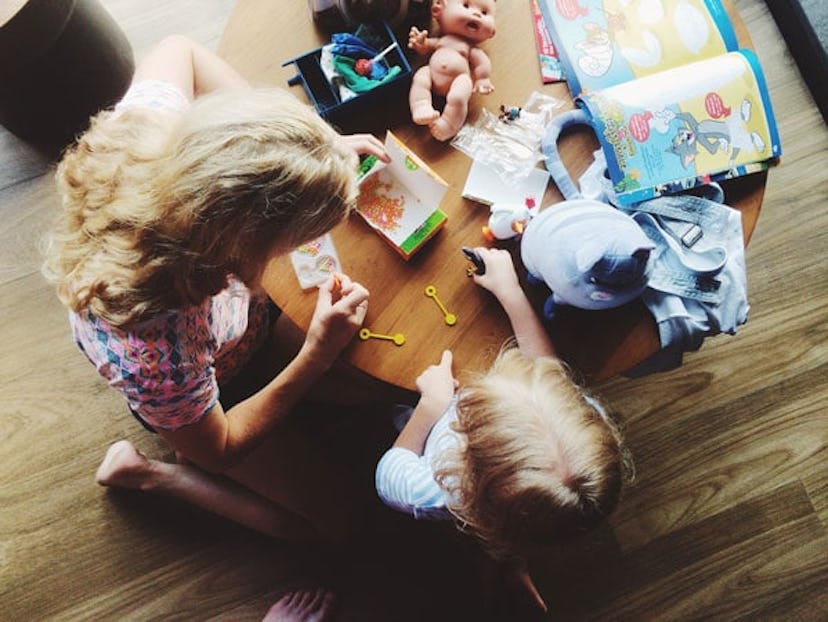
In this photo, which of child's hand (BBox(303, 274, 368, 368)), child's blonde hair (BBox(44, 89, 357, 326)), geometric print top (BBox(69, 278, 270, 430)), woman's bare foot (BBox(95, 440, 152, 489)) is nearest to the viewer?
child's blonde hair (BBox(44, 89, 357, 326))

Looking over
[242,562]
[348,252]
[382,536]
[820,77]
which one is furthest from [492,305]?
[820,77]

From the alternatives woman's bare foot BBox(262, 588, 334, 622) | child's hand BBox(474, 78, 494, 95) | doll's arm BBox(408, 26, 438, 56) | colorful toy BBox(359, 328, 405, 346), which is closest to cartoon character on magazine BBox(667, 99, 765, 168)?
child's hand BBox(474, 78, 494, 95)

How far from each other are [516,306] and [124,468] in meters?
0.91

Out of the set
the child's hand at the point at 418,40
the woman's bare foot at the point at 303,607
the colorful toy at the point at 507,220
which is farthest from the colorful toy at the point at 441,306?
the woman's bare foot at the point at 303,607

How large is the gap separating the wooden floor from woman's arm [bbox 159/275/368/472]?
44 cm

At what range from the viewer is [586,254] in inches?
31.4

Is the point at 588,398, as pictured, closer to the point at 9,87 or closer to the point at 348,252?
the point at 348,252

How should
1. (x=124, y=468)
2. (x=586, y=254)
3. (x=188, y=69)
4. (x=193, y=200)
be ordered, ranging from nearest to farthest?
(x=193, y=200), (x=586, y=254), (x=188, y=69), (x=124, y=468)

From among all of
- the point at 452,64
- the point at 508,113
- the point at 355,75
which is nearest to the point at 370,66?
the point at 355,75

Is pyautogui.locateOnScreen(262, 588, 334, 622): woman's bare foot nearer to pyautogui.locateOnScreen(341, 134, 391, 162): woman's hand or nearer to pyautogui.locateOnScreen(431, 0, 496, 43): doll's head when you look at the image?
pyautogui.locateOnScreen(341, 134, 391, 162): woman's hand

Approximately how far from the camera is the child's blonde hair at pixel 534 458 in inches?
31.0

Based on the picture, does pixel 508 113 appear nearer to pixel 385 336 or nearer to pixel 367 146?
pixel 367 146

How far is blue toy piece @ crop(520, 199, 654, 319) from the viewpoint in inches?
30.8

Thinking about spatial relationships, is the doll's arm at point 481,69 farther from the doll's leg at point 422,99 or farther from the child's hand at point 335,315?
the child's hand at point 335,315
